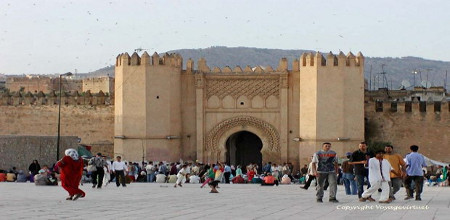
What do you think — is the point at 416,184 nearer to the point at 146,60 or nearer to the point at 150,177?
the point at 150,177

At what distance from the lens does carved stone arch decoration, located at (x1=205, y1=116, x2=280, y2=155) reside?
36756 mm

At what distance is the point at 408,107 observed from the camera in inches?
1494

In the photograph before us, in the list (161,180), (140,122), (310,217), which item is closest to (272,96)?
(140,122)

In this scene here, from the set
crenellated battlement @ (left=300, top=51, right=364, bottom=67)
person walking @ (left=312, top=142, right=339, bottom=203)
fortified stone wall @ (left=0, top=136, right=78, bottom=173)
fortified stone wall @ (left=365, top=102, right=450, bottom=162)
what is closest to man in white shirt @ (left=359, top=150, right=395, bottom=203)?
person walking @ (left=312, top=142, right=339, bottom=203)

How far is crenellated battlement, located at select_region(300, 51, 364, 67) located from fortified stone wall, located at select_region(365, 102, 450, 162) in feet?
9.85

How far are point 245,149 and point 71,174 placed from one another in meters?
23.5

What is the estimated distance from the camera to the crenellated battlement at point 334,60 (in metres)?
35.5

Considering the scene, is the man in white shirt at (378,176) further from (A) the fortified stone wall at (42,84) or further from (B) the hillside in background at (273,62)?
(B) the hillside in background at (273,62)

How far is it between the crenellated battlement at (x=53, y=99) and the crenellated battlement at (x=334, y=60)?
8.28m

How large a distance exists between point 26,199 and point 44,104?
25.6 metres

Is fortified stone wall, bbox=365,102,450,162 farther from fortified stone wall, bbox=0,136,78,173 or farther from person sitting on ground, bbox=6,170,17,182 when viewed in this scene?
person sitting on ground, bbox=6,170,17,182

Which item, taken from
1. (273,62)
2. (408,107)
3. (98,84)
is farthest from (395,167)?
(273,62)

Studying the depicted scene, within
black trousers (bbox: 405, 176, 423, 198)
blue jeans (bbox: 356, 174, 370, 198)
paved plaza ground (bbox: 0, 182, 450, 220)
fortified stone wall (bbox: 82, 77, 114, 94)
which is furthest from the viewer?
fortified stone wall (bbox: 82, 77, 114, 94)

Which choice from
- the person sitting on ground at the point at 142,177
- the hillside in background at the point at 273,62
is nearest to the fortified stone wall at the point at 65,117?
the person sitting on ground at the point at 142,177
